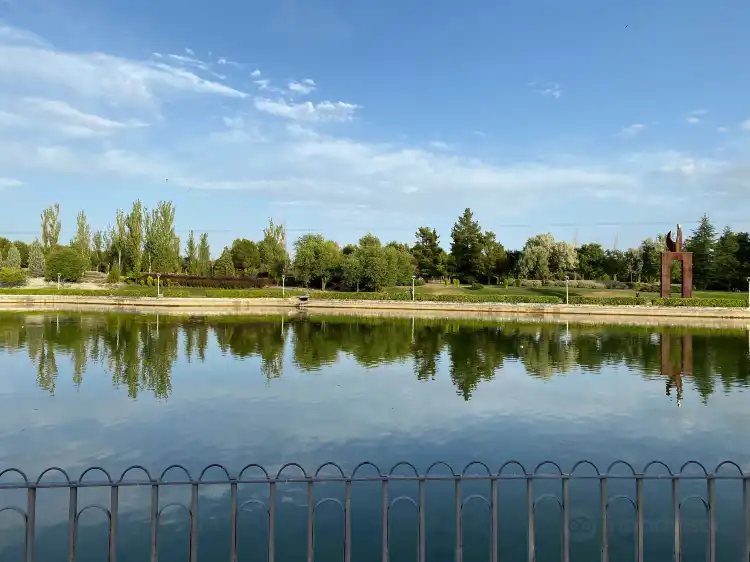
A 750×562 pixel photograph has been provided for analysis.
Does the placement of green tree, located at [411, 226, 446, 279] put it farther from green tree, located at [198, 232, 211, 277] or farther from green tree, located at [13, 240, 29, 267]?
green tree, located at [13, 240, 29, 267]

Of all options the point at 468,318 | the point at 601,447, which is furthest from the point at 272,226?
the point at 601,447

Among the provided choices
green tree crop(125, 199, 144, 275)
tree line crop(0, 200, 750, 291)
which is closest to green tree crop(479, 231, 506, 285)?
tree line crop(0, 200, 750, 291)

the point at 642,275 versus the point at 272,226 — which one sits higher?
the point at 272,226

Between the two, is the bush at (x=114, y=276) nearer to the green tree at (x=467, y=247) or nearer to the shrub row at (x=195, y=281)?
the shrub row at (x=195, y=281)

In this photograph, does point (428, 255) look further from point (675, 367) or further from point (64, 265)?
point (675, 367)

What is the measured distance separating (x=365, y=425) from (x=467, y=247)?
58.9 metres

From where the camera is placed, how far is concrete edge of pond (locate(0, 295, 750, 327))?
43531mm

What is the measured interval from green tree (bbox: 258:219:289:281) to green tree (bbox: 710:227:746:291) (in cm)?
4771

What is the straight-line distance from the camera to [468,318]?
44188 millimetres

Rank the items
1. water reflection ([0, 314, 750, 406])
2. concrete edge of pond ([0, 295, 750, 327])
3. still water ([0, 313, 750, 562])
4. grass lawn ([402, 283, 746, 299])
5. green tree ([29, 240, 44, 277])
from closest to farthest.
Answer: still water ([0, 313, 750, 562]) < water reflection ([0, 314, 750, 406]) < concrete edge of pond ([0, 295, 750, 327]) < grass lawn ([402, 283, 746, 299]) < green tree ([29, 240, 44, 277])

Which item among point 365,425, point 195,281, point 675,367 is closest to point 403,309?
point 195,281

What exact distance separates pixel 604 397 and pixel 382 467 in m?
8.52

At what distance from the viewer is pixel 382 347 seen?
2619cm

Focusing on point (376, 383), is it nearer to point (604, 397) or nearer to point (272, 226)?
point (604, 397)
